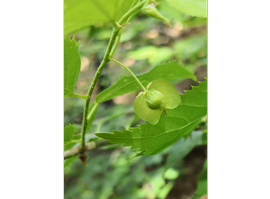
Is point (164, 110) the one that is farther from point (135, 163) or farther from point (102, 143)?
point (135, 163)

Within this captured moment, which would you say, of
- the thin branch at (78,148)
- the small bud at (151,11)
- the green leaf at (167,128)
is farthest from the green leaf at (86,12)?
the thin branch at (78,148)

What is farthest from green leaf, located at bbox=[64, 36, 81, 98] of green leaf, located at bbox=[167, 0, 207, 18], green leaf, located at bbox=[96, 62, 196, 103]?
green leaf, located at bbox=[167, 0, 207, 18]

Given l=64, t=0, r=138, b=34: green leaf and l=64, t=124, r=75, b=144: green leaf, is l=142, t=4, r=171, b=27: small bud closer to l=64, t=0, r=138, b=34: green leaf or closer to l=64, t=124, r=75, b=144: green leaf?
l=64, t=0, r=138, b=34: green leaf

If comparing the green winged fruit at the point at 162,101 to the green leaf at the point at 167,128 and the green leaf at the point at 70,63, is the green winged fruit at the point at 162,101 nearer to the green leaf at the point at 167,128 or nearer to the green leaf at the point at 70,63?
the green leaf at the point at 167,128
